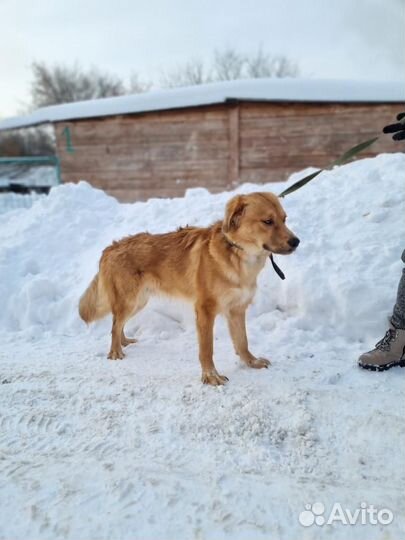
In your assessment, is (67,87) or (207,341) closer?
(207,341)

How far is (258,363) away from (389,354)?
3.08 feet

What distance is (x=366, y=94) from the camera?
10.3 m

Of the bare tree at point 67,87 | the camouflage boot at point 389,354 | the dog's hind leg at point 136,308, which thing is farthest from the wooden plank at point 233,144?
the bare tree at point 67,87

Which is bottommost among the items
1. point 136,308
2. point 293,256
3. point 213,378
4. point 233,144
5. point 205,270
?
point 213,378

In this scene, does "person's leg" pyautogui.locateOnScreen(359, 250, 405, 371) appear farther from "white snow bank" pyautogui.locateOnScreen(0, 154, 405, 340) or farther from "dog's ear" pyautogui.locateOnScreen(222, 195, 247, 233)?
"dog's ear" pyautogui.locateOnScreen(222, 195, 247, 233)

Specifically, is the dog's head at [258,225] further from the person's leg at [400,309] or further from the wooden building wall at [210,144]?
the wooden building wall at [210,144]

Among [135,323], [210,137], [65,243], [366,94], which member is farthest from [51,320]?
[366,94]

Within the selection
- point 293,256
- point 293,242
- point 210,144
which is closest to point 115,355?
point 293,242

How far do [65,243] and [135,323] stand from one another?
1.96m

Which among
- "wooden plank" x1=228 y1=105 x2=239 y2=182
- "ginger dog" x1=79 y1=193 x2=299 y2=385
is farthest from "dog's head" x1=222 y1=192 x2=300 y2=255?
"wooden plank" x1=228 y1=105 x2=239 y2=182

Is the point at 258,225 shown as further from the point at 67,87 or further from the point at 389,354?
the point at 67,87

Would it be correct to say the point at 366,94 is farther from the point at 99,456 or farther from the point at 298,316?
the point at 99,456

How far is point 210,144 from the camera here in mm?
11281

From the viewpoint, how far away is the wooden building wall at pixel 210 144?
10.6 meters
